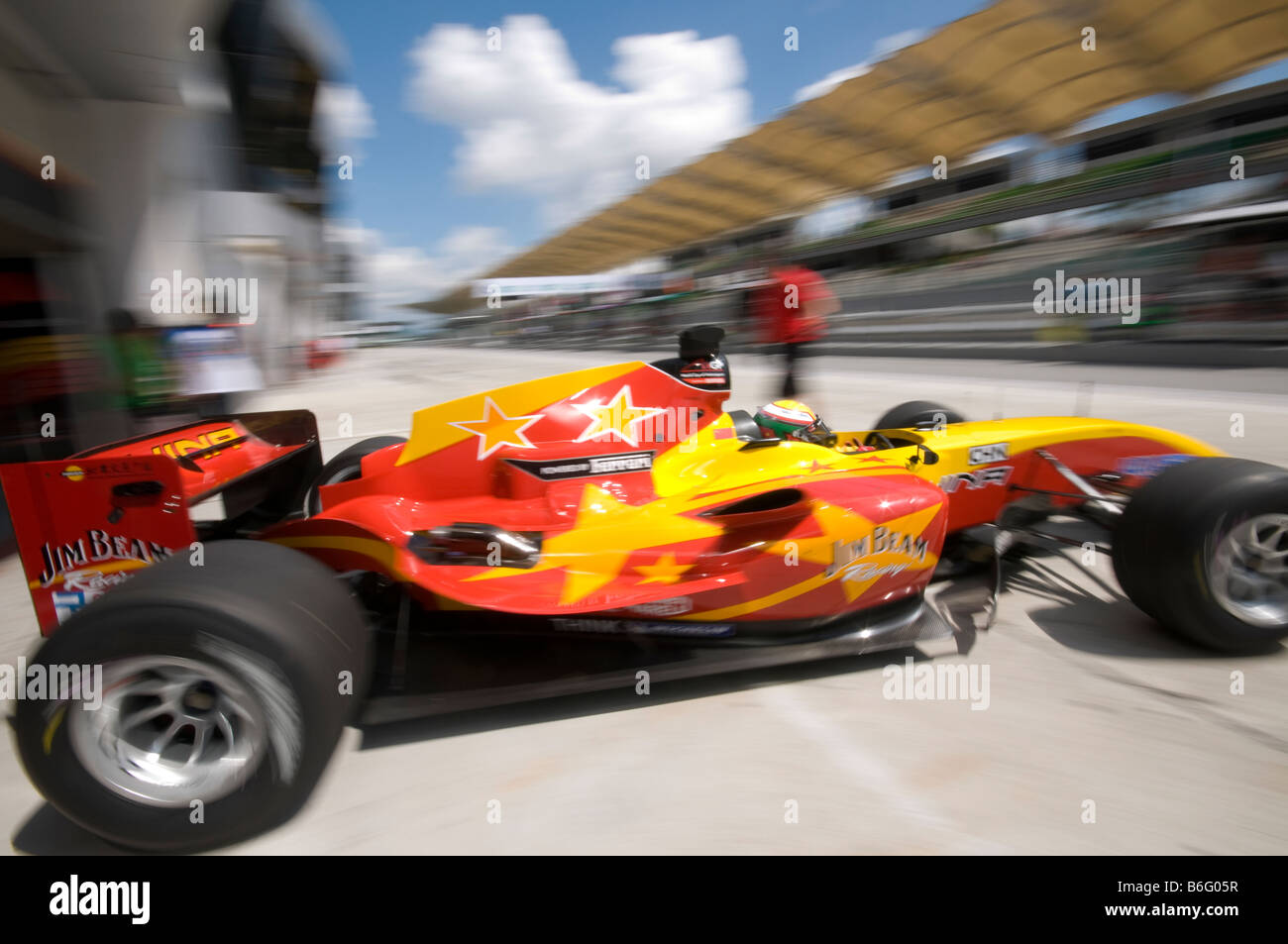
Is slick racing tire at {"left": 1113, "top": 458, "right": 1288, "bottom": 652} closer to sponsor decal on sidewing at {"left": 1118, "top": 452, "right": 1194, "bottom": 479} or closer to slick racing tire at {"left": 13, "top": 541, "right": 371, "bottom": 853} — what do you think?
sponsor decal on sidewing at {"left": 1118, "top": 452, "right": 1194, "bottom": 479}

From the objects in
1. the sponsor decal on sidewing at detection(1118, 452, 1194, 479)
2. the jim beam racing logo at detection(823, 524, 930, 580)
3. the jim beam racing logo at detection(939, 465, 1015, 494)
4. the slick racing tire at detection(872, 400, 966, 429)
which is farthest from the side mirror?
the slick racing tire at detection(872, 400, 966, 429)

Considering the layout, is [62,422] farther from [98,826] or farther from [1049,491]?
[1049,491]

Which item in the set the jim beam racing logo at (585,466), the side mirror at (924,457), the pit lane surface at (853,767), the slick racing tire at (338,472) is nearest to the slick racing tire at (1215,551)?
the pit lane surface at (853,767)

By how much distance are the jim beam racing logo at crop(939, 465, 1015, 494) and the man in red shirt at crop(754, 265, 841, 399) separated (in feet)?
10.7

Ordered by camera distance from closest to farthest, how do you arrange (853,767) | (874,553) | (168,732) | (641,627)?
1. (168,732)
2. (853,767)
3. (641,627)
4. (874,553)

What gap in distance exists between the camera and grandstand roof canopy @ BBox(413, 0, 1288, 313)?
460 inches

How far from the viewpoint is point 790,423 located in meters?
3.14

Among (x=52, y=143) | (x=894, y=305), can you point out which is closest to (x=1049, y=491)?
(x=52, y=143)

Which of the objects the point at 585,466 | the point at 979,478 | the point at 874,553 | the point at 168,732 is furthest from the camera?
→ the point at 979,478

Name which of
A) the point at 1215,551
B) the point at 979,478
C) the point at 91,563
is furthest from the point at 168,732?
the point at 1215,551

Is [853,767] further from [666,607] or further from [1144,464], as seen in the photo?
[1144,464]

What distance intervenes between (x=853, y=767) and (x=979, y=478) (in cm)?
161
